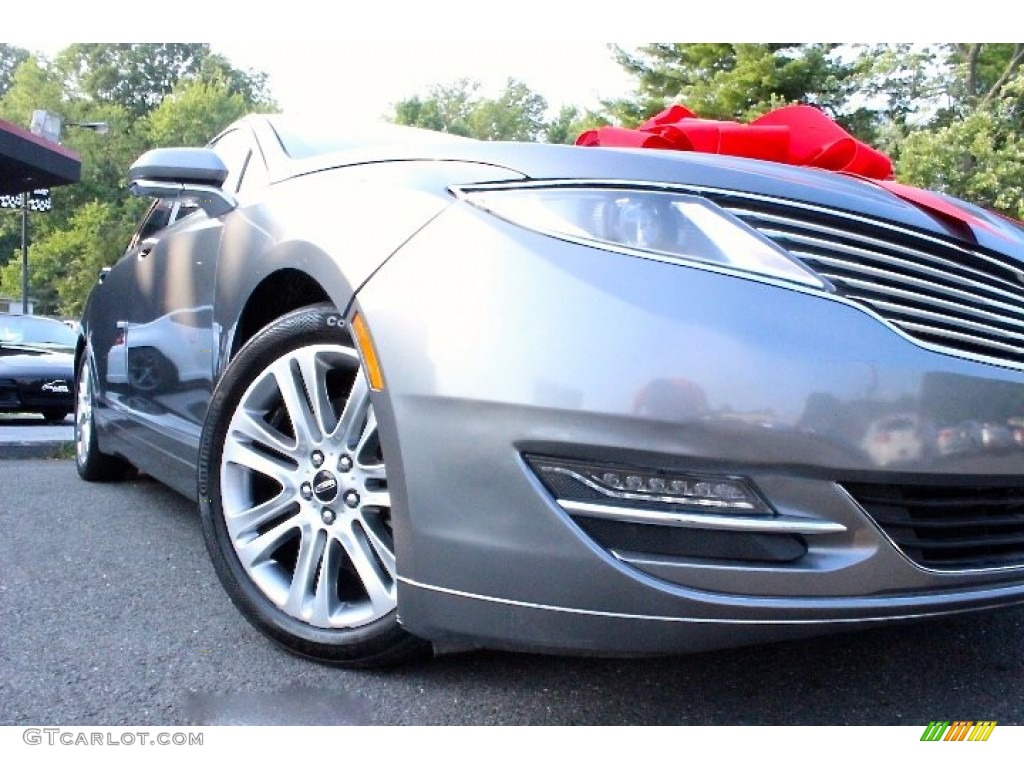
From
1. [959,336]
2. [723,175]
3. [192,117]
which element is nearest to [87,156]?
[192,117]

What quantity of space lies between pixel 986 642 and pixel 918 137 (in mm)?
18052

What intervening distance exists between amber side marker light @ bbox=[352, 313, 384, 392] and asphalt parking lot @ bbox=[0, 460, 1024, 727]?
650 millimetres

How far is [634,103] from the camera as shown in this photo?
78.3ft

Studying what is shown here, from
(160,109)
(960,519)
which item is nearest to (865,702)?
(960,519)

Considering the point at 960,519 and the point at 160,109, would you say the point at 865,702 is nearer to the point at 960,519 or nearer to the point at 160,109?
the point at 960,519

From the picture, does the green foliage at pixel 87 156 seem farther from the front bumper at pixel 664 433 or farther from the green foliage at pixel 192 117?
the front bumper at pixel 664 433

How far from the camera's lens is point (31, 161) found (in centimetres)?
1127

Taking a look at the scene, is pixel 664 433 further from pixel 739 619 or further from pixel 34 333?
pixel 34 333

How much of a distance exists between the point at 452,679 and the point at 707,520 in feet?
2.40

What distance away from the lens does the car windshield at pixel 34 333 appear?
9.79 m


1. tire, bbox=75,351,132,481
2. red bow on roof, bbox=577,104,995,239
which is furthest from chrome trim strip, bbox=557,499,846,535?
tire, bbox=75,351,132,481

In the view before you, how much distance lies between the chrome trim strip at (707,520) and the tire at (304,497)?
50 centimetres

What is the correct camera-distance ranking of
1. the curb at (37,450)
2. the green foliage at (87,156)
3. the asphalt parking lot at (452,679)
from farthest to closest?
the green foliage at (87,156)
the curb at (37,450)
the asphalt parking lot at (452,679)

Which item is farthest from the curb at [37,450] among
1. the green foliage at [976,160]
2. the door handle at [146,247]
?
the green foliage at [976,160]
